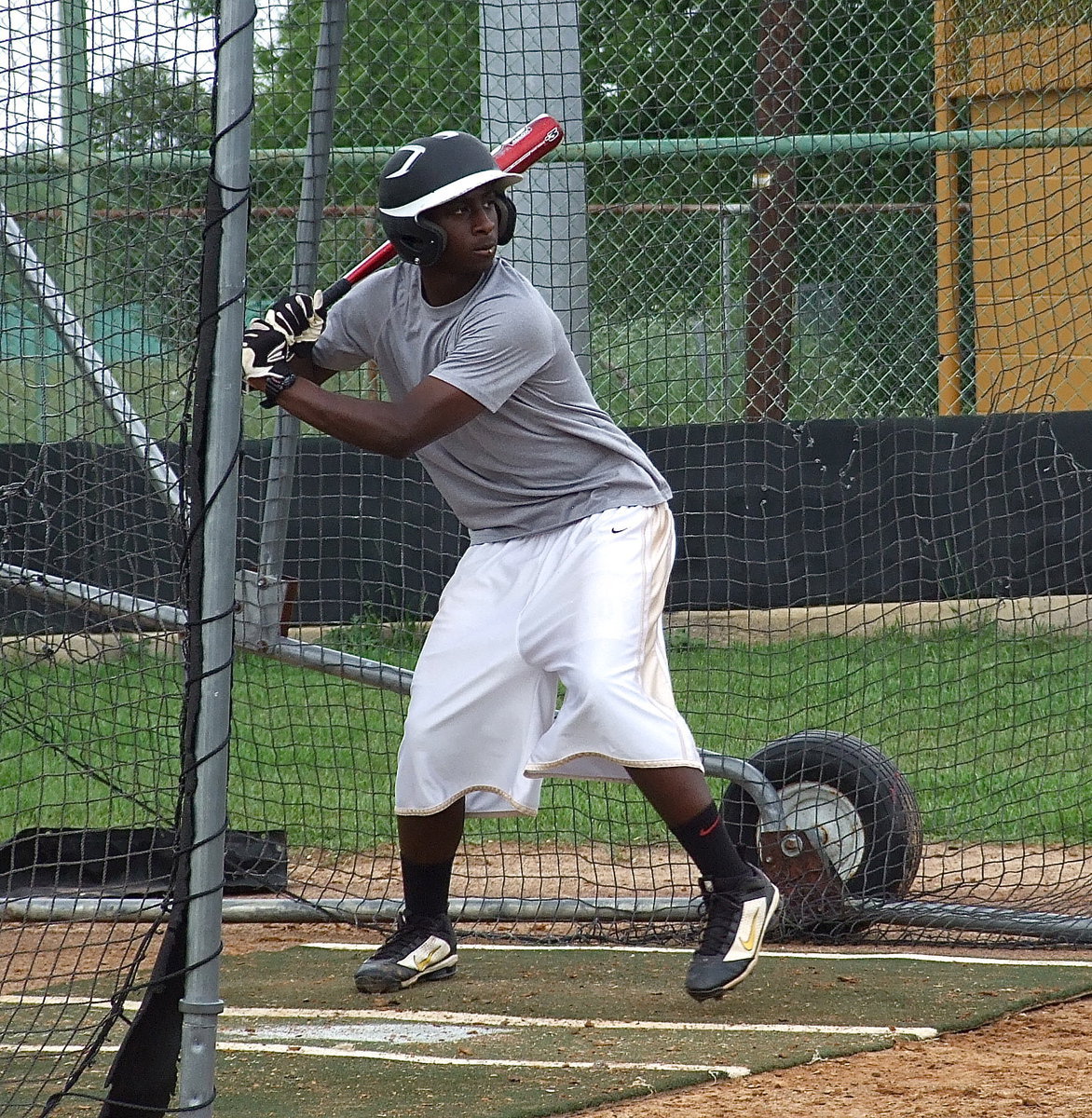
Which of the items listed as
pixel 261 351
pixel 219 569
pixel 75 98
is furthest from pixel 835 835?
pixel 75 98

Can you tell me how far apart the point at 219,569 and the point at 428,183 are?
138 centimetres

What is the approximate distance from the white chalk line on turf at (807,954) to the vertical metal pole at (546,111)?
2.12 meters

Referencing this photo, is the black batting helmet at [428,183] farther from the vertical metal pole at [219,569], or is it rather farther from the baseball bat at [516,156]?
the vertical metal pole at [219,569]

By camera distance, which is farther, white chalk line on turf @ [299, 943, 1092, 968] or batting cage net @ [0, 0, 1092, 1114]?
batting cage net @ [0, 0, 1092, 1114]

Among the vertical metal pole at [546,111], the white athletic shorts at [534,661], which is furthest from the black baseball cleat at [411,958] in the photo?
the vertical metal pole at [546,111]

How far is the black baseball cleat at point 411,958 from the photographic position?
4387mm

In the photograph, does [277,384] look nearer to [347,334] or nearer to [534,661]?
[347,334]

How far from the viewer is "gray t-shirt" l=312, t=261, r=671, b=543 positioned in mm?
4262

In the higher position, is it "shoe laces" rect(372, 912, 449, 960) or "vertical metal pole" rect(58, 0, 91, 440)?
"vertical metal pole" rect(58, 0, 91, 440)

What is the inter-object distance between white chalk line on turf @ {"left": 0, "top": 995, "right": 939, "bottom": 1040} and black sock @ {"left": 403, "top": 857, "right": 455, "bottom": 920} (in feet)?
0.91

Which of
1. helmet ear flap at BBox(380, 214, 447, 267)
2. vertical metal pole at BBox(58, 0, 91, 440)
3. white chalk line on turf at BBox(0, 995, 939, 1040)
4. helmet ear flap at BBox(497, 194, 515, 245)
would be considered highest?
vertical metal pole at BBox(58, 0, 91, 440)

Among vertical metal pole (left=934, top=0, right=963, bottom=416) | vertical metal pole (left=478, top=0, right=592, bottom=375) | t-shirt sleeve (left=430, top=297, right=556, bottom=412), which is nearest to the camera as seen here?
t-shirt sleeve (left=430, top=297, right=556, bottom=412)

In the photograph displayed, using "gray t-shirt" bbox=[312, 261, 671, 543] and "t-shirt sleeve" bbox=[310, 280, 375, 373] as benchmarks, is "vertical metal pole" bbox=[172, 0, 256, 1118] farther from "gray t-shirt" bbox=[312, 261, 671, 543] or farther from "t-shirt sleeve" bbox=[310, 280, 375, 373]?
"t-shirt sleeve" bbox=[310, 280, 375, 373]

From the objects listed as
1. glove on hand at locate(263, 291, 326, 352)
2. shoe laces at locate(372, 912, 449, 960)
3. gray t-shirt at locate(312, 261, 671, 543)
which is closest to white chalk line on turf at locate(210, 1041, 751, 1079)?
shoe laces at locate(372, 912, 449, 960)
